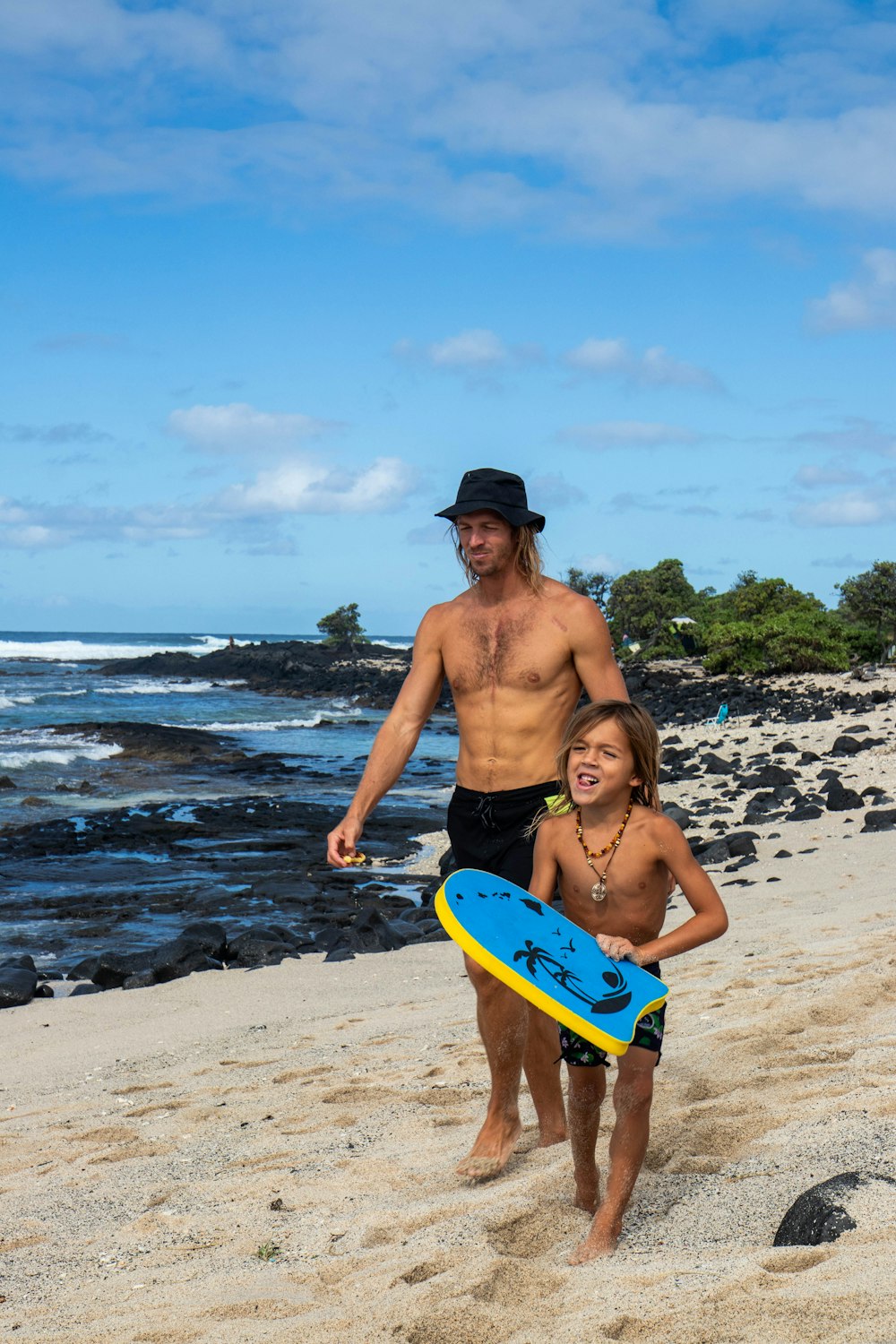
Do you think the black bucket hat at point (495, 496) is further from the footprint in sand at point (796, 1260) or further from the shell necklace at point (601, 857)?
the footprint in sand at point (796, 1260)

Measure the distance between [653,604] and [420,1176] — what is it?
5576 centimetres

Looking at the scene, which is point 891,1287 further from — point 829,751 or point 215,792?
point 215,792

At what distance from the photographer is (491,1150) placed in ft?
12.7

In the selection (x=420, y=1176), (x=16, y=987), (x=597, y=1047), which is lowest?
(x=16, y=987)

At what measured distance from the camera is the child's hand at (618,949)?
304 centimetres

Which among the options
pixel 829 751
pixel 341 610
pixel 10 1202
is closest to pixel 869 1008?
pixel 10 1202

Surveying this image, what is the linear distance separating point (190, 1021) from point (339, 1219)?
3848 millimetres

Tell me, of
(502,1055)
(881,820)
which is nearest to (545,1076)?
(502,1055)

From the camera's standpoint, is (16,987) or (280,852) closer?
(16,987)

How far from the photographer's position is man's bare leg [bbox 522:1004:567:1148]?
4.01 meters

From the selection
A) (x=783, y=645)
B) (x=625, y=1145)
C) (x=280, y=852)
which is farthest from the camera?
(x=783, y=645)

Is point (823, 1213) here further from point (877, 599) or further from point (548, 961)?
point (877, 599)

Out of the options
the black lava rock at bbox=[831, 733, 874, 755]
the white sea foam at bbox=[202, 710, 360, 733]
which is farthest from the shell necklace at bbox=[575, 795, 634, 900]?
the white sea foam at bbox=[202, 710, 360, 733]

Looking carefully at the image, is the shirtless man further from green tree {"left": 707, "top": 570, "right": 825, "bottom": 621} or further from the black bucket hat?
green tree {"left": 707, "top": 570, "right": 825, "bottom": 621}
